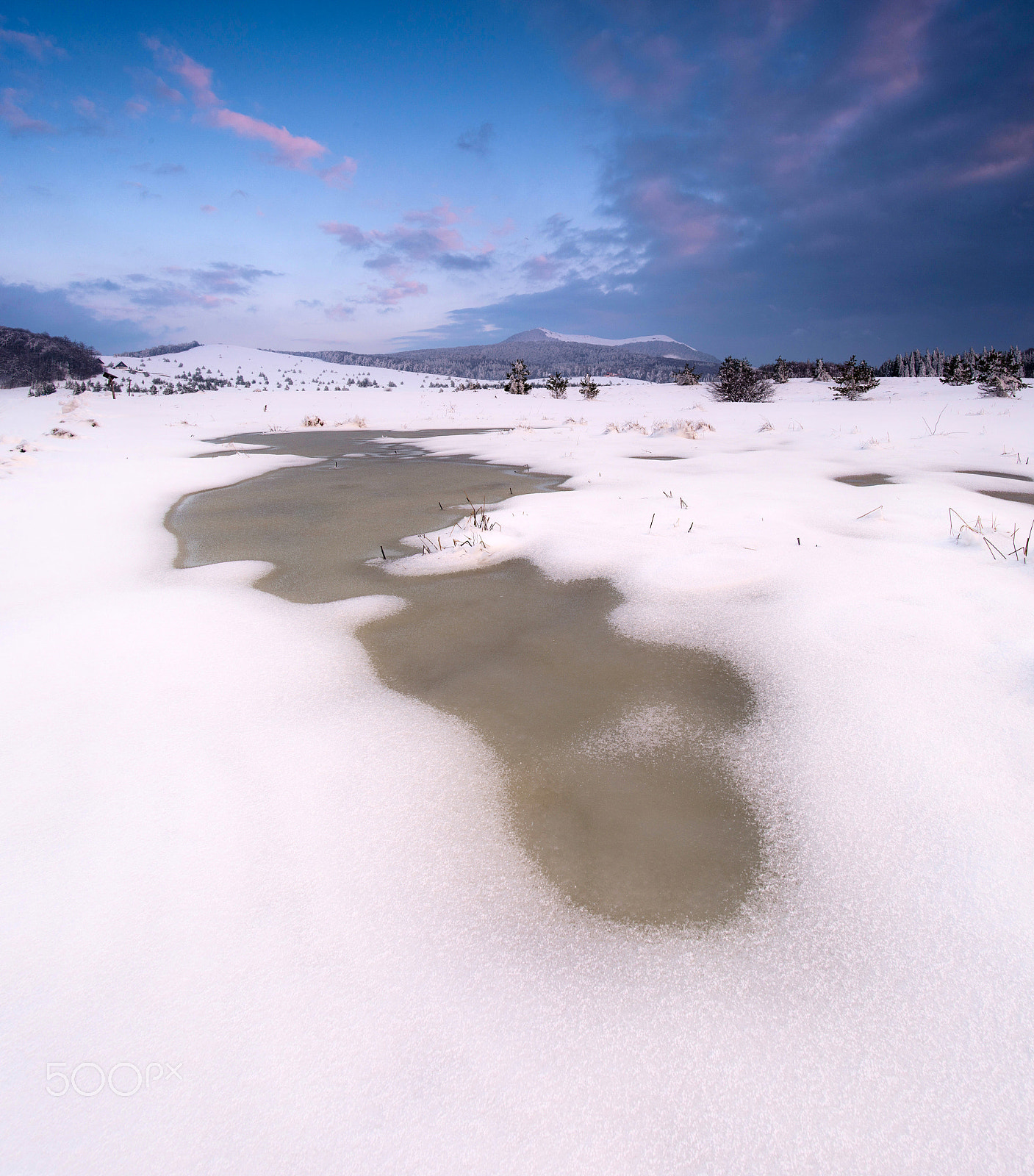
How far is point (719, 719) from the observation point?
6.11 feet

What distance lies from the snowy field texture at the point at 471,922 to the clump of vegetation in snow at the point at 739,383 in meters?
18.6

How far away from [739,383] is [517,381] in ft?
29.2

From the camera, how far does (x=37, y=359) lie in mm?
21047

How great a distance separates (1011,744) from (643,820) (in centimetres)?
106

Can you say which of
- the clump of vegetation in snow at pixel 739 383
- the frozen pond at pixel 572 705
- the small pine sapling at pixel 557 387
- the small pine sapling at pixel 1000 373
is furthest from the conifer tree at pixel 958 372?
the frozen pond at pixel 572 705

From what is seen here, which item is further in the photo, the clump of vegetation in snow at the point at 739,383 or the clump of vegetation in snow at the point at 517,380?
the clump of vegetation in snow at the point at 517,380

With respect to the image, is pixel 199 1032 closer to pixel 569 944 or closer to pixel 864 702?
pixel 569 944

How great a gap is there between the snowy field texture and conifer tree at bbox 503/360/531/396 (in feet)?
72.7

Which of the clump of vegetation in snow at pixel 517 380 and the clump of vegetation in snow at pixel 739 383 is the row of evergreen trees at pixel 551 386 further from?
the clump of vegetation in snow at pixel 739 383

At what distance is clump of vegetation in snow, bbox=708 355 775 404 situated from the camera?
19.3m

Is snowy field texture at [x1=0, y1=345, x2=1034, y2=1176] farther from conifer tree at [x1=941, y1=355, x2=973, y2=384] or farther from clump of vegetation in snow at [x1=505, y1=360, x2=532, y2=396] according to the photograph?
clump of vegetation in snow at [x1=505, y1=360, x2=532, y2=396]

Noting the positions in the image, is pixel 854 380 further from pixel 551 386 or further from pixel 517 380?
pixel 517 380

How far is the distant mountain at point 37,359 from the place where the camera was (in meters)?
20.0

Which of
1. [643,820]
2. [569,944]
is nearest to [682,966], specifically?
[569,944]
